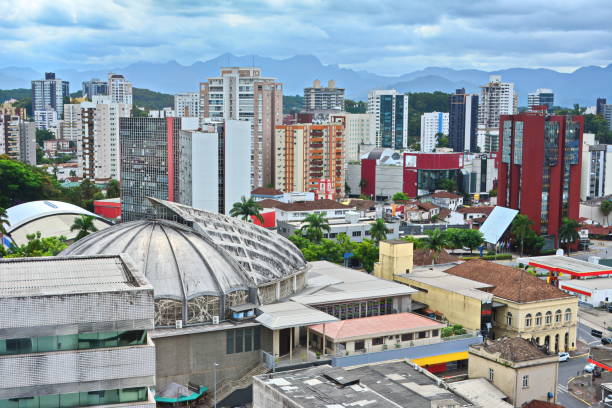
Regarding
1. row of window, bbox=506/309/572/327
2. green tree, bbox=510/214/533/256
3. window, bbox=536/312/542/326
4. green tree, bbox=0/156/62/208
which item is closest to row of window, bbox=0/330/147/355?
row of window, bbox=506/309/572/327

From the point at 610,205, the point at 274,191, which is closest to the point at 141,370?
the point at 274,191

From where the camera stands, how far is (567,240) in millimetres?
93938

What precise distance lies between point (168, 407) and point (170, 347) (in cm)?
348

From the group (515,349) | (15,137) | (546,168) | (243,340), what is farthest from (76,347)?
(15,137)

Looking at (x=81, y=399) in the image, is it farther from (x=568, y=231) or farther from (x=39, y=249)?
(x=568, y=231)

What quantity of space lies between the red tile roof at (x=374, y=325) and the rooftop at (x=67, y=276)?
63.0 ft

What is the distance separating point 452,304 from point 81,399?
3541cm

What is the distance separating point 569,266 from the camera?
7612 centimetres

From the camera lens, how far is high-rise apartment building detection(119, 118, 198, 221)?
9025 centimetres

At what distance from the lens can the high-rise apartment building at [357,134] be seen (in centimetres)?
17800

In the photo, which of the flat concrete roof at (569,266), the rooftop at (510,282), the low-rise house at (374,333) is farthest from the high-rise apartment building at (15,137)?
the low-rise house at (374,333)

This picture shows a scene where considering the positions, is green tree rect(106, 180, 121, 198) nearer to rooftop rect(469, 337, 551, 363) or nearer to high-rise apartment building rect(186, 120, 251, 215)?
high-rise apartment building rect(186, 120, 251, 215)

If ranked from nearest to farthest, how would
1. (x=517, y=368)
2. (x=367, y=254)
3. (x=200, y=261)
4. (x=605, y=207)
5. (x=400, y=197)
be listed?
(x=517, y=368), (x=200, y=261), (x=367, y=254), (x=605, y=207), (x=400, y=197)

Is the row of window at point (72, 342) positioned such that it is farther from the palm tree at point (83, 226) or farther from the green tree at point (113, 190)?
the green tree at point (113, 190)
